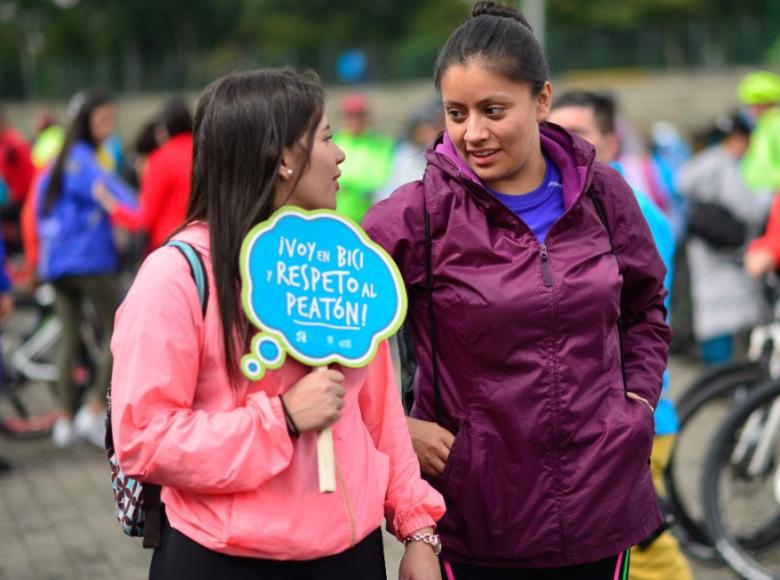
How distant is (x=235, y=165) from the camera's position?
2457 mm

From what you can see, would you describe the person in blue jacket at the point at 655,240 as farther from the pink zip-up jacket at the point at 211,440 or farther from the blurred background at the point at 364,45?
the blurred background at the point at 364,45

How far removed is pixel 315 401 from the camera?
2.38 meters

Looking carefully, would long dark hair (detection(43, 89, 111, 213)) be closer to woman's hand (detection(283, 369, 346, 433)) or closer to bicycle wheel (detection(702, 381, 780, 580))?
bicycle wheel (detection(702, 381, 780, 580))

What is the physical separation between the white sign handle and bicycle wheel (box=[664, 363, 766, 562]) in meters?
3.25

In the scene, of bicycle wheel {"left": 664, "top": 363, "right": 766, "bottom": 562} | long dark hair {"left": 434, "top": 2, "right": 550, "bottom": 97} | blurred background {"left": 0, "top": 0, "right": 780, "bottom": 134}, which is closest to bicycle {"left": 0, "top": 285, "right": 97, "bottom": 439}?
bicycle wheel {"left": 664, "top": 363, "right": 766, "bottom": 562}

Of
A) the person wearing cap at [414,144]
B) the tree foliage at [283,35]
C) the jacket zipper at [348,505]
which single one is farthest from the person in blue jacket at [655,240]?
the tree foliage at [283,35]

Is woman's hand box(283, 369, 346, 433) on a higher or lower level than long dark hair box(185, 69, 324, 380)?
lower

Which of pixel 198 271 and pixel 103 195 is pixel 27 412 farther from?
pixel 198 271

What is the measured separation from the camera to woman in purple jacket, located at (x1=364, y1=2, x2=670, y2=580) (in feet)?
9.00

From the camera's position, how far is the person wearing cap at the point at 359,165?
10.8 meters

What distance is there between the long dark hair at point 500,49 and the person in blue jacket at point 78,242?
204 inches

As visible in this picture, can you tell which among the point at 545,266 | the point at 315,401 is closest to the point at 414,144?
the point at 545,266

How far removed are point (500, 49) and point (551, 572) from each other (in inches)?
46.3

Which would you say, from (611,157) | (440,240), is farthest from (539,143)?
(611,157)
